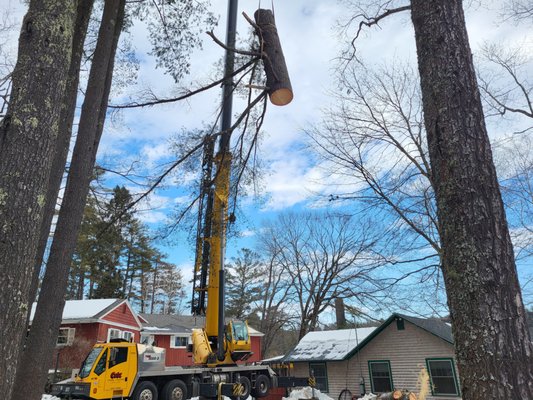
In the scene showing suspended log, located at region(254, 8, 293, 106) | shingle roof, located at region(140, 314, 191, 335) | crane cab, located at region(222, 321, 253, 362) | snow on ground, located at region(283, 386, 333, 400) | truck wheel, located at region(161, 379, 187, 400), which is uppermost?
suspended log, located at region(254, 8, 293, 106)

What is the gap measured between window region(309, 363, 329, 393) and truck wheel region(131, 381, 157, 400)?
7509mm

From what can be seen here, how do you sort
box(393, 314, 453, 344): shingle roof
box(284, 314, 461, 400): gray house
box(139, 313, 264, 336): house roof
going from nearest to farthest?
box(284, 314, 461, 400): gray house, box(393, 314, 453, 344): shingle roof, box(139, 313, 264, 336): house roof

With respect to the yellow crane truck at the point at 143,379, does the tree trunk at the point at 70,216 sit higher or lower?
higher

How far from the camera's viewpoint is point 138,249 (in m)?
36.2

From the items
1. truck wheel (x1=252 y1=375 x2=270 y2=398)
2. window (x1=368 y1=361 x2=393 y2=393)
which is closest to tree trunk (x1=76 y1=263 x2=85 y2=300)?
truck wheel (x1=252 y1=375 x2=270 y2=398)

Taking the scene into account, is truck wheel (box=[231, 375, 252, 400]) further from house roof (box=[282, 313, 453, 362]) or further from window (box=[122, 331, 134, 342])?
window (box=[122, 331, 134, 342])

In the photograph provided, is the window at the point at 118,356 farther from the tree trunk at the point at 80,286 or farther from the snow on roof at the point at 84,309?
the tree trunk at the point at 80,286

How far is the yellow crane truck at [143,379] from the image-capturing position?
11961mm

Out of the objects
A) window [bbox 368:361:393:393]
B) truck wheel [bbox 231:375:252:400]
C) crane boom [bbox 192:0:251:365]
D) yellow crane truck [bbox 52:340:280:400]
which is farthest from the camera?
window [bbox 368:361:393:393]

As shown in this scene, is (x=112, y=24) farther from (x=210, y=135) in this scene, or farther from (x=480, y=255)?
(x=480, y=255)

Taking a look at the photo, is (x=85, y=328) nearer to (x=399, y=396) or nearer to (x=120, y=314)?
(x=120, y=314)

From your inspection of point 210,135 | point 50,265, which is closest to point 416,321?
point 210,135

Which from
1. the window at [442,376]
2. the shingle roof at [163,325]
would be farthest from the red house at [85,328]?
the window at [442,376]

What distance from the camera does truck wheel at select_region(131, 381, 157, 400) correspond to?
12.2 m
